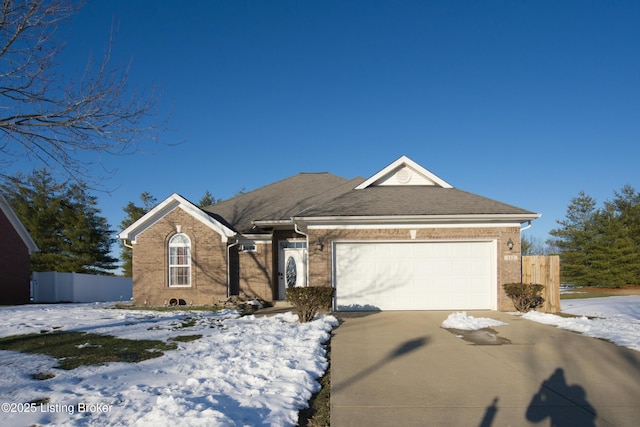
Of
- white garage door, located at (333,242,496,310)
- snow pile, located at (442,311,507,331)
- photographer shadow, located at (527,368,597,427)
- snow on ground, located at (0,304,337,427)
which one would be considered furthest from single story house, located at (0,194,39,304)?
photographer shadow, located at (527,368,597,427)

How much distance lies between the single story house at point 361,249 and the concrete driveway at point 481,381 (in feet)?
13.7

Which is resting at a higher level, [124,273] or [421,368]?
[421,368]

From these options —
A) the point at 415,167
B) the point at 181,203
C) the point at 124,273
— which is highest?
the point at 415,167

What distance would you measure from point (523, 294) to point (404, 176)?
237 inches

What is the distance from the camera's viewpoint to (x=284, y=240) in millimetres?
18172

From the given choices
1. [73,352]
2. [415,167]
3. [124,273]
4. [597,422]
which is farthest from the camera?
[124,273]

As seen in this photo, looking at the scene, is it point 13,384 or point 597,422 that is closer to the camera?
point 597,422

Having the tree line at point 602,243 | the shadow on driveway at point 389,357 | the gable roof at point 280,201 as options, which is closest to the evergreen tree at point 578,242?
the tree line at point 602,243

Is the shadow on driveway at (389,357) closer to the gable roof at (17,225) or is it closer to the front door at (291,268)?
the front door at (291,268)

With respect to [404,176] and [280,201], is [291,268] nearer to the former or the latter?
[280,201]

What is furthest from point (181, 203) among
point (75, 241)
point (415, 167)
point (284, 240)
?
point (75, 241)

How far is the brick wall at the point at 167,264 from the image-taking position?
17.1 m

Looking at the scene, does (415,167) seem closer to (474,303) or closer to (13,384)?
(474,303)

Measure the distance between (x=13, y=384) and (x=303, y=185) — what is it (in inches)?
683
